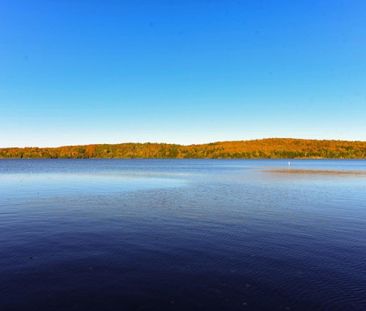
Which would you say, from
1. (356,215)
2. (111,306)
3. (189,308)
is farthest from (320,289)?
(356,215)

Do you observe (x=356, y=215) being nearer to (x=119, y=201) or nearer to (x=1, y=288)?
(x=119, y=201)

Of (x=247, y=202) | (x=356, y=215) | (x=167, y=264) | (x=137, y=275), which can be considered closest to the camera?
(x=137, y=275)

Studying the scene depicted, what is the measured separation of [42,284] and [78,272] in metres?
1.64

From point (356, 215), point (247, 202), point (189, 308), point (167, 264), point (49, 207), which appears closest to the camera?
point (189, 308)

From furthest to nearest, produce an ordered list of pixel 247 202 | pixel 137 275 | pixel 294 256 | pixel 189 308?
pixel 247 202 → pixel 294 256 → pixel 137 275 → pixel 189 308

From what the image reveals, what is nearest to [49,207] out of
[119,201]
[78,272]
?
[119,201]

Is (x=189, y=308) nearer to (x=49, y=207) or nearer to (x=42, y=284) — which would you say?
(x=42, y=284)

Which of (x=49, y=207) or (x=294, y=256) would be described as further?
(x=49, y=207)

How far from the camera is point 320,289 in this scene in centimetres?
1221

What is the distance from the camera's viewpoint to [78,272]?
539 inches

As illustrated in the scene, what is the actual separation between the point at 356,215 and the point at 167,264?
69.3 ft

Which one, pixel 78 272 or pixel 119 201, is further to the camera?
pixel 119 201

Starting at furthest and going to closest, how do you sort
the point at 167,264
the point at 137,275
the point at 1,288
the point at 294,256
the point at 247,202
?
the point at 247,202 → the point at 294,256 → the point at 167,264 → the point at 137,275 → the point at 1,288

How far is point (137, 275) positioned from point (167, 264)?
1.88 metres
